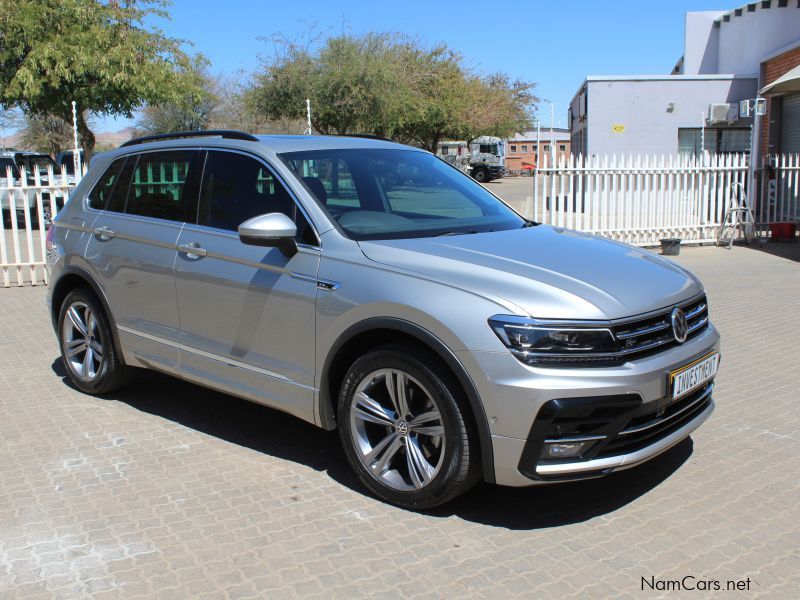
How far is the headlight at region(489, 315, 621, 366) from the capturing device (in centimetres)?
343

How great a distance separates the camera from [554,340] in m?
3.44

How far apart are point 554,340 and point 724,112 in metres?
19.5

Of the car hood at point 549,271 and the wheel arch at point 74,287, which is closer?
the car hood at point 549,271

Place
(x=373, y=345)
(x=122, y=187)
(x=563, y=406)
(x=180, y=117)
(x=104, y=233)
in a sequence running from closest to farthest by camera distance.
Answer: (x=563, y=406), (x=373, y=345), (x=104, y=233), (x=122, y=187), (x=180, y=117)

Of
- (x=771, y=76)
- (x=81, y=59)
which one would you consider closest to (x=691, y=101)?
(x=771, y=76)

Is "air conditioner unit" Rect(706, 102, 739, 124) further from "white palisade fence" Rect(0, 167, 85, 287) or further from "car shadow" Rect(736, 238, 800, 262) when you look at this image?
"white palisade fence" Rect(0, 167, 85, 287)

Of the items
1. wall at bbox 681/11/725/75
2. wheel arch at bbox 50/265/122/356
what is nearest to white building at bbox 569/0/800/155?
wall at bbox 681/11/725/75

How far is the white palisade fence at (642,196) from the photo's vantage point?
47.2 ft

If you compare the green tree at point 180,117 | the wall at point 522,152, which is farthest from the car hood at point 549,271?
the wall at point 522,152

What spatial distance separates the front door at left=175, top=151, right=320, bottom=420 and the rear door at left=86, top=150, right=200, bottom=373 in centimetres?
14

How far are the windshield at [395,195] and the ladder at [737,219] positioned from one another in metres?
11.4

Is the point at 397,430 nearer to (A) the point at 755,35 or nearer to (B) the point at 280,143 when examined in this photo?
(B) the point at 280,143

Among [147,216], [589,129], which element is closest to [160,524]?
[147,216]

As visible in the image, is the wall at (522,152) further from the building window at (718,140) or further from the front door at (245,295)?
the front door at (245,295)
